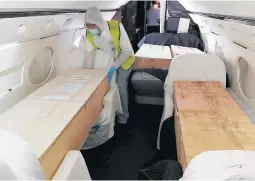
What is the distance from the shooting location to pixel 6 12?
3.84 ft

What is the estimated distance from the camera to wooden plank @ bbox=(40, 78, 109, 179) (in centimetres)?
108

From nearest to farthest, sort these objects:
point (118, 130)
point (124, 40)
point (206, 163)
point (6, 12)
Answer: point (206, 163) → point (6, 12) → point (124, 40) → point (118, 130)

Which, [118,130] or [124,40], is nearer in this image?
[124,40]

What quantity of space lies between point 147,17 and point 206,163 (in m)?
4.92

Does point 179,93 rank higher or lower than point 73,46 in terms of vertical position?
lower

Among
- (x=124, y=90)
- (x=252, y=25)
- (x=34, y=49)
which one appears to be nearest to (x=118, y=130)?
(x=124, y=90)

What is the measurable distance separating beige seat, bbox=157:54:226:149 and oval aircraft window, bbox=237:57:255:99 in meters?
0.14

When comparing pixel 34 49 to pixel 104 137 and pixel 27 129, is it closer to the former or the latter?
pixel 27 129

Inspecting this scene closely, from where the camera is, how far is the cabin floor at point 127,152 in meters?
2.00

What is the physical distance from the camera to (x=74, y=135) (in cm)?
141

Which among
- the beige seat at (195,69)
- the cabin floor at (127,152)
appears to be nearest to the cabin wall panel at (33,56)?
the cabin floor at (127,152)

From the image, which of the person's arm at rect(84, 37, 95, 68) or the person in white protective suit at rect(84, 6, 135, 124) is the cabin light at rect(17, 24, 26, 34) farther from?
the person's arm at rect(84, 37, 95, 68)

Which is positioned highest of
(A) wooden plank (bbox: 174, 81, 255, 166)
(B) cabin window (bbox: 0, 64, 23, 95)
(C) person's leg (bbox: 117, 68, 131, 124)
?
(B) cabin window (bbox: 0, 64, 23, 95)

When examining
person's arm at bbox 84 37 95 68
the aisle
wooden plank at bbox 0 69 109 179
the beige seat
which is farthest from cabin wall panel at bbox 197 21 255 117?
person's arm at bbox 84 37 95 68
